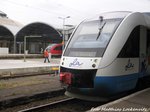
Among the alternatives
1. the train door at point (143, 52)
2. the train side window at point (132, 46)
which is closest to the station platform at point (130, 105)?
the train door at point (143, 52)

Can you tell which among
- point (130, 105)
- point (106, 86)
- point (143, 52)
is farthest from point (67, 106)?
point (143, 52)

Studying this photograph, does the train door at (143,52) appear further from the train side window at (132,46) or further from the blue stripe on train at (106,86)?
the blue stripe on train at (106,86)

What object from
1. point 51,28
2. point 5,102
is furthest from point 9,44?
point 5,102

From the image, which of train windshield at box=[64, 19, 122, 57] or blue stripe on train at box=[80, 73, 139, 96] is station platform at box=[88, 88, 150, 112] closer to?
blue stripe on train at box=[80, 73, 139, 96]

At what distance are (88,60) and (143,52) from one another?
2252 millimetres

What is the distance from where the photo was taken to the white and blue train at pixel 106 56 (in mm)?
7203

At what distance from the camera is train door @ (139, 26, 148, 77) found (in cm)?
845

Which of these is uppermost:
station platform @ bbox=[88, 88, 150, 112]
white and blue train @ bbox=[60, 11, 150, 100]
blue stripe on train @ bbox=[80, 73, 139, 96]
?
white and blue train @ bbox=[60, 11, 150, 100]

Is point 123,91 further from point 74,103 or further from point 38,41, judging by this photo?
point 38,41

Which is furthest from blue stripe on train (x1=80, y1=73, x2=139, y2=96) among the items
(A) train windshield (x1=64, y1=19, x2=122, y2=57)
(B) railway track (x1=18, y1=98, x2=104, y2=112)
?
(B) railway track (x1=18, y1=98, x2=104, y2=112)

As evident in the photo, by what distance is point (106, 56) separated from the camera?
7277mm

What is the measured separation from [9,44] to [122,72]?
166 feet

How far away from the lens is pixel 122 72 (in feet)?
24.7

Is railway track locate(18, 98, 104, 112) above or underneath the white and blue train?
underneath
